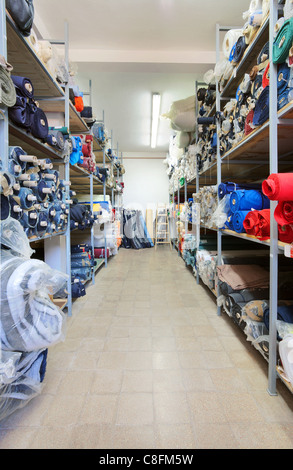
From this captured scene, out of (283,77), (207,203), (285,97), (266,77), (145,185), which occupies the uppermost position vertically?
(145,185)

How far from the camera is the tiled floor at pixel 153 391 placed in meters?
1.12

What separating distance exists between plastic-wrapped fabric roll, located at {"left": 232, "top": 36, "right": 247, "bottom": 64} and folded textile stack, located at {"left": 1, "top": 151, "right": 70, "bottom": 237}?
5.52ft

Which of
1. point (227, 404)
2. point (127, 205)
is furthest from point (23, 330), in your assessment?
point (127, 205)

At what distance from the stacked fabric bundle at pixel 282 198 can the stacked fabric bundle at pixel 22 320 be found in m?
1.13

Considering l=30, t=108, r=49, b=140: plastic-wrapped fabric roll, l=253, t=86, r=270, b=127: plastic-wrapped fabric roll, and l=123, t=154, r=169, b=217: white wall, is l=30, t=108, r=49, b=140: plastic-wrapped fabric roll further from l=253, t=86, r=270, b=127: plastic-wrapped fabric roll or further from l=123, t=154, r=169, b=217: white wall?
l=123, t=154, r=169, b=217: white wall

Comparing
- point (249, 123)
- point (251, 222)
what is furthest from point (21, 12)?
point (251, 222)

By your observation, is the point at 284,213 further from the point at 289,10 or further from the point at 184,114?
the point at 184,114

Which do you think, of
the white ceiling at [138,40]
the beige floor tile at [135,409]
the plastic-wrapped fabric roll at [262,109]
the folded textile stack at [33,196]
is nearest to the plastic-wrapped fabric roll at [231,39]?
the plastic-wrapped fabric roll at [262,109]

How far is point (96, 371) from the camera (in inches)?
64.1

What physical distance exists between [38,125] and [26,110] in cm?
19

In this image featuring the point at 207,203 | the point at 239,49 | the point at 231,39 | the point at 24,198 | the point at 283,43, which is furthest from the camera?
the point at 207,203

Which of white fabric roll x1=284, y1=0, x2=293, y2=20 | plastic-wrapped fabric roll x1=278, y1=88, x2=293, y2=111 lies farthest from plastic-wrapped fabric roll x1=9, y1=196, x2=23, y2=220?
white fabric roll x1=284, y1=0, x2=293, y2=20

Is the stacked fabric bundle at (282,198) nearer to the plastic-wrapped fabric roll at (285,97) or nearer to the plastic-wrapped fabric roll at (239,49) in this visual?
the plastic-wrapped fabric roll at (285,97)

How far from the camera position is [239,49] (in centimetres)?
182
